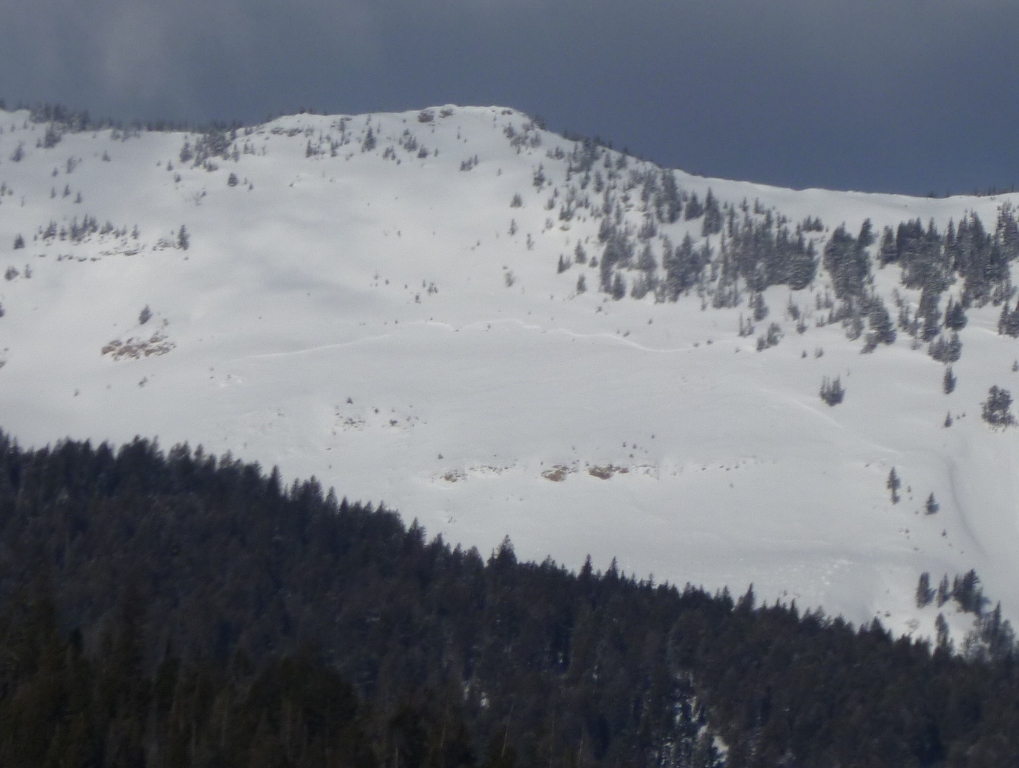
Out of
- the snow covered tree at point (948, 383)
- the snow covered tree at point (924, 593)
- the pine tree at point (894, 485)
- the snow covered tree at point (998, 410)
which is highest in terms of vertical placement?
the snow covered tree at point (948, 383)

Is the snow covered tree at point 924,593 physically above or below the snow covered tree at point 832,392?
below

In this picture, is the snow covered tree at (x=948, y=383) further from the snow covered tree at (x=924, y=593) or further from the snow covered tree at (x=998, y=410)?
the snow covered tree at (x=924, y=593)

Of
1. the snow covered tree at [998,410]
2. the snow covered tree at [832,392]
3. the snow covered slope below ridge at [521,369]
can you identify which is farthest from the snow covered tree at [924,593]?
the snow covered tree at [832,392]

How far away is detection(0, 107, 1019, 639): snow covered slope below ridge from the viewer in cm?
7925

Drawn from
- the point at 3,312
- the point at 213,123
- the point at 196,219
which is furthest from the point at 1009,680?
the point at 213,123

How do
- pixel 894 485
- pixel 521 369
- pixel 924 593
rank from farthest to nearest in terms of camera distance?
pixel 521 369 → pixel 894 485 → pixel 924 593

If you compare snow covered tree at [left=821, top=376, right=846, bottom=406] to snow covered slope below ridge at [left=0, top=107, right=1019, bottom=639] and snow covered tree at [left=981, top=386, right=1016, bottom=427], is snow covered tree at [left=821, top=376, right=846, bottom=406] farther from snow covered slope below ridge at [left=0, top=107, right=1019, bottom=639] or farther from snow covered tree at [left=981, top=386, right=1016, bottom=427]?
snow covered tree at [left=981, top=386, right=1016, bottom=427]

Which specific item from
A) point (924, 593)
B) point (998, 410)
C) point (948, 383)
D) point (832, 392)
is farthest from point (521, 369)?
point (924, 593)

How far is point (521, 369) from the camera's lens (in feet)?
335

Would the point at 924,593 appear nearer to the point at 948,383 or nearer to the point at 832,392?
the point at 832,392

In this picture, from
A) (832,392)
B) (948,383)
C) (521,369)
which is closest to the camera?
(948,383)

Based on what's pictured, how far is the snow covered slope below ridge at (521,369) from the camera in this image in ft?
260

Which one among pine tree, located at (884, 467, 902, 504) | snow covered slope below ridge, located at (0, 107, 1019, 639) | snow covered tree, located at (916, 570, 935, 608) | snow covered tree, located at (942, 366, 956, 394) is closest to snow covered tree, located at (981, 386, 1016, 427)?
snow covered slope below ridge, located at (0, 107, 1019, 639)

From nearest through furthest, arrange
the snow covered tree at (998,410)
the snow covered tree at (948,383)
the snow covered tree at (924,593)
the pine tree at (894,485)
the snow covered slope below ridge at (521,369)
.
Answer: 1. the snow covered tree at (924,593)
2. the snow covered slope below ridge at (521,369)
3. the pine tree at (894,485)
4. the snow covered tree at (998,410)
5. the snow covered tree at (948,383)
